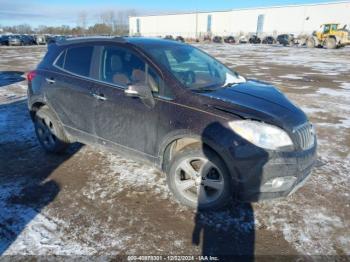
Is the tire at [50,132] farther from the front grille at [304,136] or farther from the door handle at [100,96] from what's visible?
the front grille at [304,136]

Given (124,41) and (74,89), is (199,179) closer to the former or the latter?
(124,41)

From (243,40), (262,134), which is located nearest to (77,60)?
(262,134)

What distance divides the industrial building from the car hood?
205ft

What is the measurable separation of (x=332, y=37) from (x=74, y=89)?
39.9m

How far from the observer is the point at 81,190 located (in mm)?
3734

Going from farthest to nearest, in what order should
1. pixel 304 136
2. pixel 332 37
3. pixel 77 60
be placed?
pixel 332 37
pixel 77 60
pixel 304 136

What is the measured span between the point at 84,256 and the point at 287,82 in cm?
1113

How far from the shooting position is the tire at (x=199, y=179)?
3092 mm

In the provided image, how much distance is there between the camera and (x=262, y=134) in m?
2.90

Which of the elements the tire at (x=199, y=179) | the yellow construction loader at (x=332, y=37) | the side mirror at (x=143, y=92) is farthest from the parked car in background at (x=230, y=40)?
the tire at (x=199, y=179)

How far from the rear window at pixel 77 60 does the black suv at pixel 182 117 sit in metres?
0.02

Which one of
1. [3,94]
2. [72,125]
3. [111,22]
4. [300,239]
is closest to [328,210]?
[300,239]

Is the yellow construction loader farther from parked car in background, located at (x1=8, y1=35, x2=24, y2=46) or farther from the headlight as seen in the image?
parked car in background, located at (x1=8, y1=35, x2=24, y2=46)

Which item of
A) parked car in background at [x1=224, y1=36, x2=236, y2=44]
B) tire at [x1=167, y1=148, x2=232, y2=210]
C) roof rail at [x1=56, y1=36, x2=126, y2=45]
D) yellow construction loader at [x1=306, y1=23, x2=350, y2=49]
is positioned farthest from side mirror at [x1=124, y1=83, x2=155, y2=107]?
parked car in background at [x1=224, y1=36, x2=236, y2=44]
